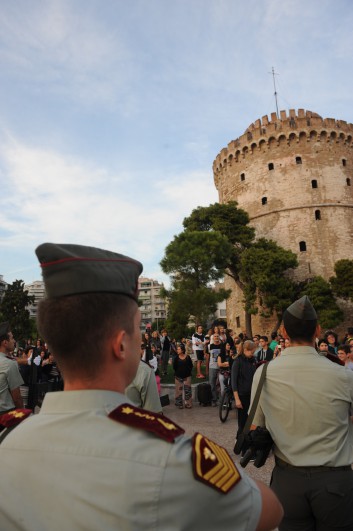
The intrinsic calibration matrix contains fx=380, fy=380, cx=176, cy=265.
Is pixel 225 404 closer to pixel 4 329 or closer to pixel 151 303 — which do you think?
pixel 4 329

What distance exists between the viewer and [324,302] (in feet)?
90.1

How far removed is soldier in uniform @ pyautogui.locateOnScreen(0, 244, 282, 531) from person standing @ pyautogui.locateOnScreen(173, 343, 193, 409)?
8465mm

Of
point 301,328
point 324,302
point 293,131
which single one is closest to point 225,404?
point 301,328

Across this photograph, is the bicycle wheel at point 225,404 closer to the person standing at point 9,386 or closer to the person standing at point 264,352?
the person standing at point 264,352

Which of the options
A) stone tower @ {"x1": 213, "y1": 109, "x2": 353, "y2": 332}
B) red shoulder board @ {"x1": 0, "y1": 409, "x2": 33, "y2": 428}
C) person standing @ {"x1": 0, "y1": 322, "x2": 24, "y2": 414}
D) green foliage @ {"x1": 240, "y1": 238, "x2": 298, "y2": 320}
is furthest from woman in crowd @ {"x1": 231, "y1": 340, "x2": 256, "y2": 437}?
stone tower @ {"x1": 213, "y1": 109, "x2": 353, "y2": 332}

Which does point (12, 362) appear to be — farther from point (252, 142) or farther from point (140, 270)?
point (252, 142)

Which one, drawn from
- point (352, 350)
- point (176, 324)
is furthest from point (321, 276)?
point (352, 350)

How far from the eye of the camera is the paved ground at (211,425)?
554cm

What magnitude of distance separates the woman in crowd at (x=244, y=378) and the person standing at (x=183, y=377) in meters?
2.97

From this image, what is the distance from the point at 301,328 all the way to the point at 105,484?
2015 millimetres

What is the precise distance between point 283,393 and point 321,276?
29.0 metres

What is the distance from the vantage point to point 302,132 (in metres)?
32.7

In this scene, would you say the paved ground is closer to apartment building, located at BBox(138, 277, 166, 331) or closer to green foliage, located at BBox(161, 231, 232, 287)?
green foliage, located at BBox(161, 231, 232, 287)

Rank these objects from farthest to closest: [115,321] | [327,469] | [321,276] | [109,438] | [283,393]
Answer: [321,276], [283,393], [327,469], [115,321], [109,438]
